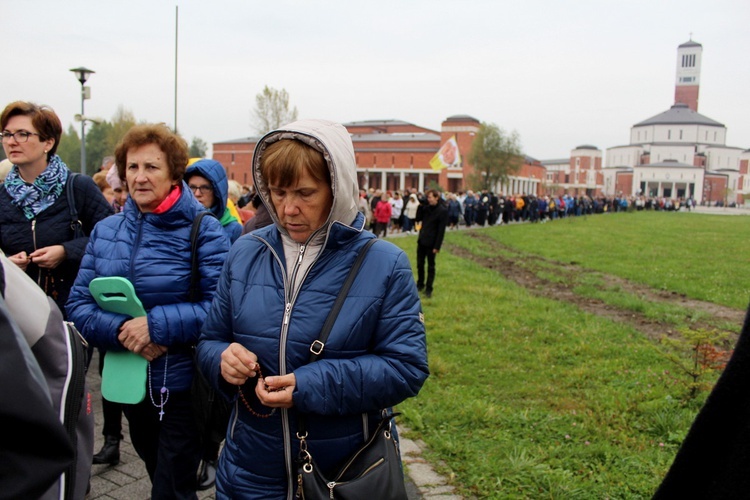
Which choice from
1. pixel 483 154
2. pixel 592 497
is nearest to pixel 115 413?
pixel 592 497

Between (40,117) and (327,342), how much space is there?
266 cm

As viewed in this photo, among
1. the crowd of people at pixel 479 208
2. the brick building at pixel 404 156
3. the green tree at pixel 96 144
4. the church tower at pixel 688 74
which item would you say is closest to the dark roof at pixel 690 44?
the church tower at pixel 688 74

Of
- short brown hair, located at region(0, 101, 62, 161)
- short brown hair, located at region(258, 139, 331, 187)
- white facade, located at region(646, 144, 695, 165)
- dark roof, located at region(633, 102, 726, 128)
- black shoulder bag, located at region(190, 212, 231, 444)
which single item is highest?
dark roof, located at region(633, 102, 726, 128)

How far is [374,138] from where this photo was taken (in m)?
93.1

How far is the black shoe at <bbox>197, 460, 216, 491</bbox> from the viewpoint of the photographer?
11.8ft

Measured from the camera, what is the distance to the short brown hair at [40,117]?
347 cm

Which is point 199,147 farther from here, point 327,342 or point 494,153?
point 327,342

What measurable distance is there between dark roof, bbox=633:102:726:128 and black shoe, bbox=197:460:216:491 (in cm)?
13516

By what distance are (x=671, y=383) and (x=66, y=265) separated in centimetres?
512

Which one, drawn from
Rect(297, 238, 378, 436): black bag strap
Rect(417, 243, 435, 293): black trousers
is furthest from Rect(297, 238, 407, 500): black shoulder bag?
Rect(417, 243, 435, 293): black trousers

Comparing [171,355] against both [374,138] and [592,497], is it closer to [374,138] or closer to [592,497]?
[592,497]

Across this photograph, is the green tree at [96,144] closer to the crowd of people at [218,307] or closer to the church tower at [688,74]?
the crowd of people at [218,307]

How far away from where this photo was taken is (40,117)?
356 cm

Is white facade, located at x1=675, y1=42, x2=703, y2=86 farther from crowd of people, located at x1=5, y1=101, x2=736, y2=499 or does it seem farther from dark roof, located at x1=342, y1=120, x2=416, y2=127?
crowd of people, located at x1=5, y1=101, x2=736, y2=499
